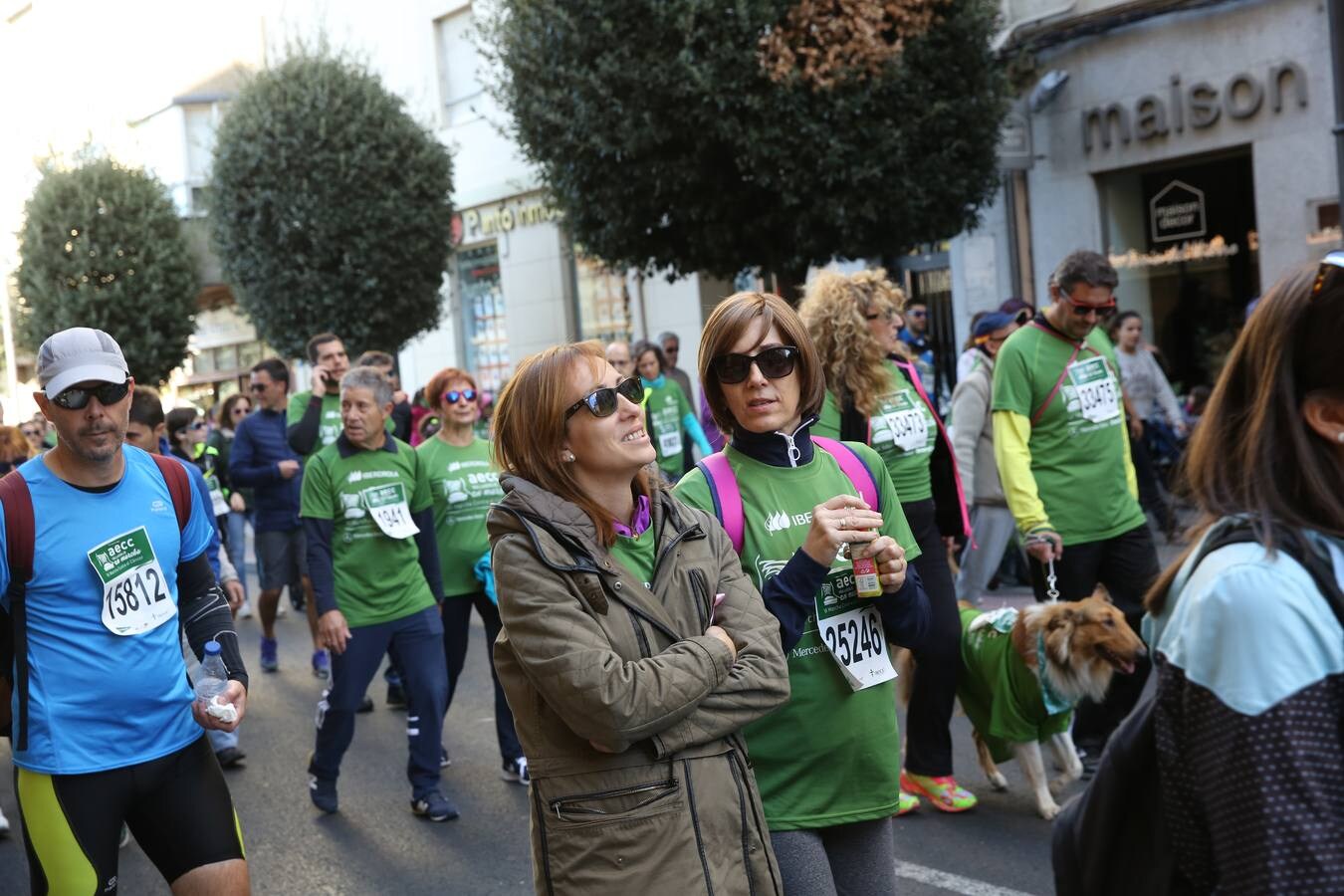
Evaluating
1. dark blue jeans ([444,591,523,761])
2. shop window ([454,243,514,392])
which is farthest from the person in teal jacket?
shop window ([454,243,514,392])

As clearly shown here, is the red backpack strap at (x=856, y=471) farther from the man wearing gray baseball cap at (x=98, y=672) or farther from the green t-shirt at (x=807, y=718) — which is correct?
the man wearing gray baseball cap at (x=98, y=672)

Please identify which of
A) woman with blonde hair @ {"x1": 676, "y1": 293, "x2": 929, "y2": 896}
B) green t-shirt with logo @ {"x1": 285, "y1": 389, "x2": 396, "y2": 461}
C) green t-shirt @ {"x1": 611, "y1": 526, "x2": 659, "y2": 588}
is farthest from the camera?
green t-shirt with logo @ {"x1": 285, "y1": 389, "x2": 396, "y2": 461}

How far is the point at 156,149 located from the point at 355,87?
1496cm

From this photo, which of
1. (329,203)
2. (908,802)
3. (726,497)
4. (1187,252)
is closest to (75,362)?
(726,497)

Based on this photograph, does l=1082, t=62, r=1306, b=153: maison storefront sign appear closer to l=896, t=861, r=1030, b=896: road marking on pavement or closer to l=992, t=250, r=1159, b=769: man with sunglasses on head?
l=992, t=250, r=1159, b=769: man with sunglasses on head

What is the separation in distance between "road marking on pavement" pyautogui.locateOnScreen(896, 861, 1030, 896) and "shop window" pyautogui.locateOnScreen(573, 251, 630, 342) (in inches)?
681

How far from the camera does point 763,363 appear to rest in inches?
137

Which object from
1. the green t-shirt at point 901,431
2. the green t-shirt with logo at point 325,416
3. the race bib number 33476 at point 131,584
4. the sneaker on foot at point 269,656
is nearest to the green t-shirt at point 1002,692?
the green t-shirt at point 901,431

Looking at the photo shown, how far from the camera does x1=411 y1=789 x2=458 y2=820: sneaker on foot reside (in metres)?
6.26

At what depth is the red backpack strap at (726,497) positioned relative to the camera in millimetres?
3287

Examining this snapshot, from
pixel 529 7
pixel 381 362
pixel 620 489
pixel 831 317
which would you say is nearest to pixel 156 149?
pixel 529 7

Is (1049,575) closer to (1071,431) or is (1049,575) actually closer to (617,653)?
(1071,431)

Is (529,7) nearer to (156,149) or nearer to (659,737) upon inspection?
(659,737)

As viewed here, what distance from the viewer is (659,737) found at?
2664mm
